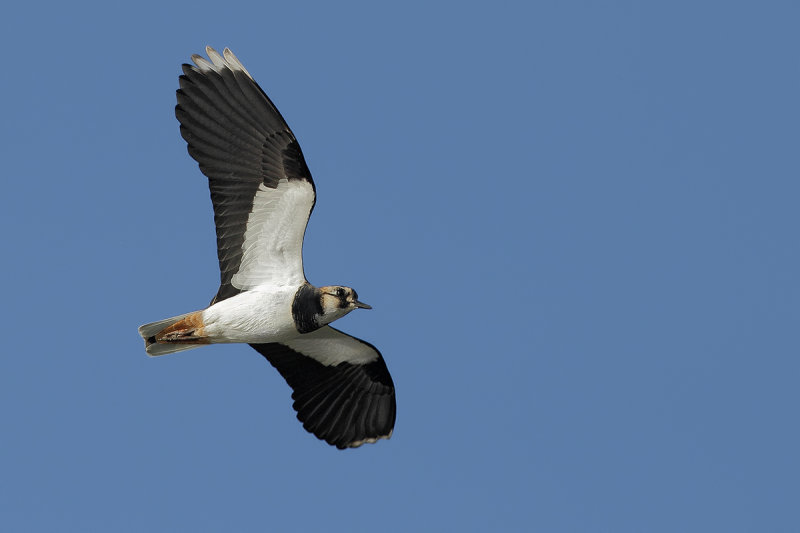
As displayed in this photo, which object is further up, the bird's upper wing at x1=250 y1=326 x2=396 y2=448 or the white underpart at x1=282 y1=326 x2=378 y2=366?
the white underpart at x1=282 y1=326 x2=378 y2=366

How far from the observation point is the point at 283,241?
17250mm

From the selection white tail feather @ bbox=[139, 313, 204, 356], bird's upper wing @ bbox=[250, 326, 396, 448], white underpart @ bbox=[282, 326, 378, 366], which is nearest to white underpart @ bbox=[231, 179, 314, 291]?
white tail feather @ bbox=[139, 313, 204, 356]

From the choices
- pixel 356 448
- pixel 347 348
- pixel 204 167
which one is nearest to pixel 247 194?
pixel 204 167

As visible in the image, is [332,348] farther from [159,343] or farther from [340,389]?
[159,343]

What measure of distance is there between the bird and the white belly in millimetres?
13

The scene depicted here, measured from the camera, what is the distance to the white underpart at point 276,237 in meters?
17.1

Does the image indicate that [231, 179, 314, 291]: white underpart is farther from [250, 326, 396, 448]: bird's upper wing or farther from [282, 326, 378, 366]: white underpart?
[250, 326, 396, 448]: bird's upper wing

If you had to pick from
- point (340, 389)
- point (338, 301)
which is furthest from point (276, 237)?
point (340, 389)

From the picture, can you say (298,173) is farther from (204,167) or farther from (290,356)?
(290,356)

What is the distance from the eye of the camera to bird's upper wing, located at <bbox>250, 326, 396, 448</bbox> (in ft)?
61.5

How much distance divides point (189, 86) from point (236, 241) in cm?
206

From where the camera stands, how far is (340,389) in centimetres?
1884

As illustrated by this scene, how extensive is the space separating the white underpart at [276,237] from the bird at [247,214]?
1 cm

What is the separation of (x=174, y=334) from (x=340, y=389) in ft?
9.23
